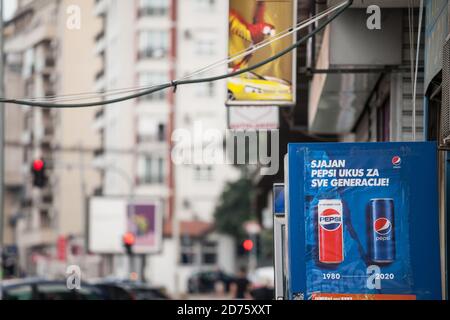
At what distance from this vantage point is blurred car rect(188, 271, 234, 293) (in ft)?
225

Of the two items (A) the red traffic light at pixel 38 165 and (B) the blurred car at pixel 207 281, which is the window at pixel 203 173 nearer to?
(B) the blurred car at pixel 207 281

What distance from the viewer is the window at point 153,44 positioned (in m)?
77.6

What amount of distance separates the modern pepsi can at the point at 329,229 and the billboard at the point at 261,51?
3.92 metres

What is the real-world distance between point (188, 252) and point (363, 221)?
70448 millimetres

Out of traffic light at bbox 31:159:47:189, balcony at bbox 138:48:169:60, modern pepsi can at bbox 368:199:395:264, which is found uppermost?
balcony at bbox 138:48:169:60

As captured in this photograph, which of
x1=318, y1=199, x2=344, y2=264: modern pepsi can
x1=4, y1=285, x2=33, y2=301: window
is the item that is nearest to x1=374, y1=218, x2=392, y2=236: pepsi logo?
x1=318, y1=199, x2=344, y2=264: modern pepsi can

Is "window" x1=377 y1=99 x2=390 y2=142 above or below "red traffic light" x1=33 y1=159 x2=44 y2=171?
above

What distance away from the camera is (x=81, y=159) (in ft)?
274

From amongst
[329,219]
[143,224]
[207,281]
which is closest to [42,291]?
[329,219]

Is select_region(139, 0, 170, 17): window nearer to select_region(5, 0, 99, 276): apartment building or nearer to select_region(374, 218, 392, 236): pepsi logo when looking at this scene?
select_region(5, 0, 99, 276): apartment building

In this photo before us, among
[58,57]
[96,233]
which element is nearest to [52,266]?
[96,233]

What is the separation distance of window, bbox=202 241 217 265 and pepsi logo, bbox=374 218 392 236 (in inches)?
2795

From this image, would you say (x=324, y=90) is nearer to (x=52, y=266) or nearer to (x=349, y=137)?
(x=349, y=137)

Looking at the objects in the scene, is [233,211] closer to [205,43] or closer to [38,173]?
[205,43]
